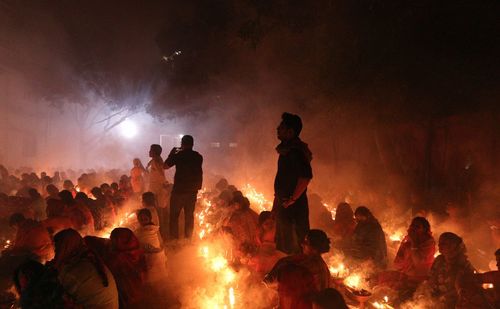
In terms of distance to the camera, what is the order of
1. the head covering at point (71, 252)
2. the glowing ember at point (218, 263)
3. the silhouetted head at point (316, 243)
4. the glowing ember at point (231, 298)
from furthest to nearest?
the glowing ember at point (218, 263), the glowing ember at point (231, 298), the silhouetted head at point (316, 243), the head covering at point (71, 252)

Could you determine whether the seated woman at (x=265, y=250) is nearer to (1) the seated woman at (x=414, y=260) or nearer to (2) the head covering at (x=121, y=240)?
(1) the seated woman at (x=414, y=260)

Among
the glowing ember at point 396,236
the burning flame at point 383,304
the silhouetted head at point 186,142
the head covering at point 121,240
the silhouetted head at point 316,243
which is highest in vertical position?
the silhouetted head at point 186,142

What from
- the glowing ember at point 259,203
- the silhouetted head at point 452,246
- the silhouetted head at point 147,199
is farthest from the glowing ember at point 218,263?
the glowing ember at point 259,203

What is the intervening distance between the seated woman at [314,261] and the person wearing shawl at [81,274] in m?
1.51

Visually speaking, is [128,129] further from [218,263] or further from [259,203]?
[218,263]

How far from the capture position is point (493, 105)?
749cm

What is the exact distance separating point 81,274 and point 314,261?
6.93 ft

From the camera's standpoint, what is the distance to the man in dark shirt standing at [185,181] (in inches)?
267

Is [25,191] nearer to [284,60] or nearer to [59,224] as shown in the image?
[59,224]

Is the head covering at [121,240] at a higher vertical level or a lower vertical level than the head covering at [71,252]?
higher

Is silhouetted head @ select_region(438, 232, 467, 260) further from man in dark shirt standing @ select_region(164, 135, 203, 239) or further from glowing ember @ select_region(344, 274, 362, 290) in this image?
man in dark shirt standing @ select_region(164, 135, 203, 239)

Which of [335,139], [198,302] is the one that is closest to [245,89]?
[335,139]

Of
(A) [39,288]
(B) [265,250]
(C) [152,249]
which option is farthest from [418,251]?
(A) [39,288]

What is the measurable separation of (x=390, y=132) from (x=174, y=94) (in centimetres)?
1567
